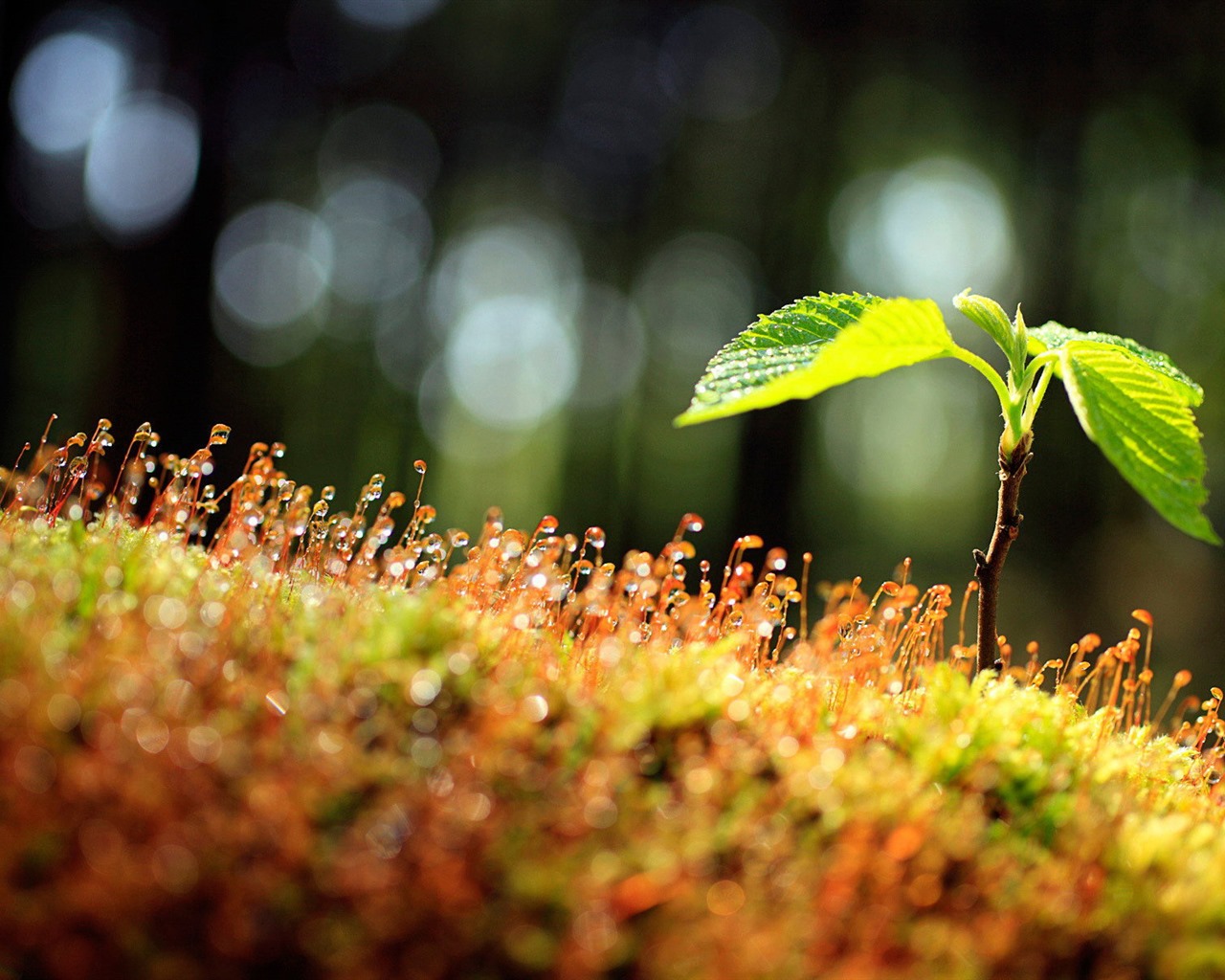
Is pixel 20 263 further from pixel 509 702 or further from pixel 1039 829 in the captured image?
pixel 1039 829

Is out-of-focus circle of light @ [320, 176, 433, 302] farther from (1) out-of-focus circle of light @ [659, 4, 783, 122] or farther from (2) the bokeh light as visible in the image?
(1) out-of-focus circle of light @ [659, 4, 783, 122]

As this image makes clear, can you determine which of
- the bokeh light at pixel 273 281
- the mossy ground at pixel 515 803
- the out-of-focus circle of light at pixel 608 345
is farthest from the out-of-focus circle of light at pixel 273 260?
the mossy ground at pixel 515 803

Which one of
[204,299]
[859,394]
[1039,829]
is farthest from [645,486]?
[1039,829]

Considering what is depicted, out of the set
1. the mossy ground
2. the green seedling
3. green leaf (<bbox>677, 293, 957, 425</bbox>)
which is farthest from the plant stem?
green leaf (<bbox>677, 293, 957, 425</bbox>)

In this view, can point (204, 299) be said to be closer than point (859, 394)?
Yes

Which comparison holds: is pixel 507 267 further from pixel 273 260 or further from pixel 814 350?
pixel 814 350

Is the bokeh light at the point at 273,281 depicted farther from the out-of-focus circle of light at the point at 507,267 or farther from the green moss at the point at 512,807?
the green moss at the point at 512,807

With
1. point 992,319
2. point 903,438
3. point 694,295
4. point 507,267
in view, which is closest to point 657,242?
point 694,295
